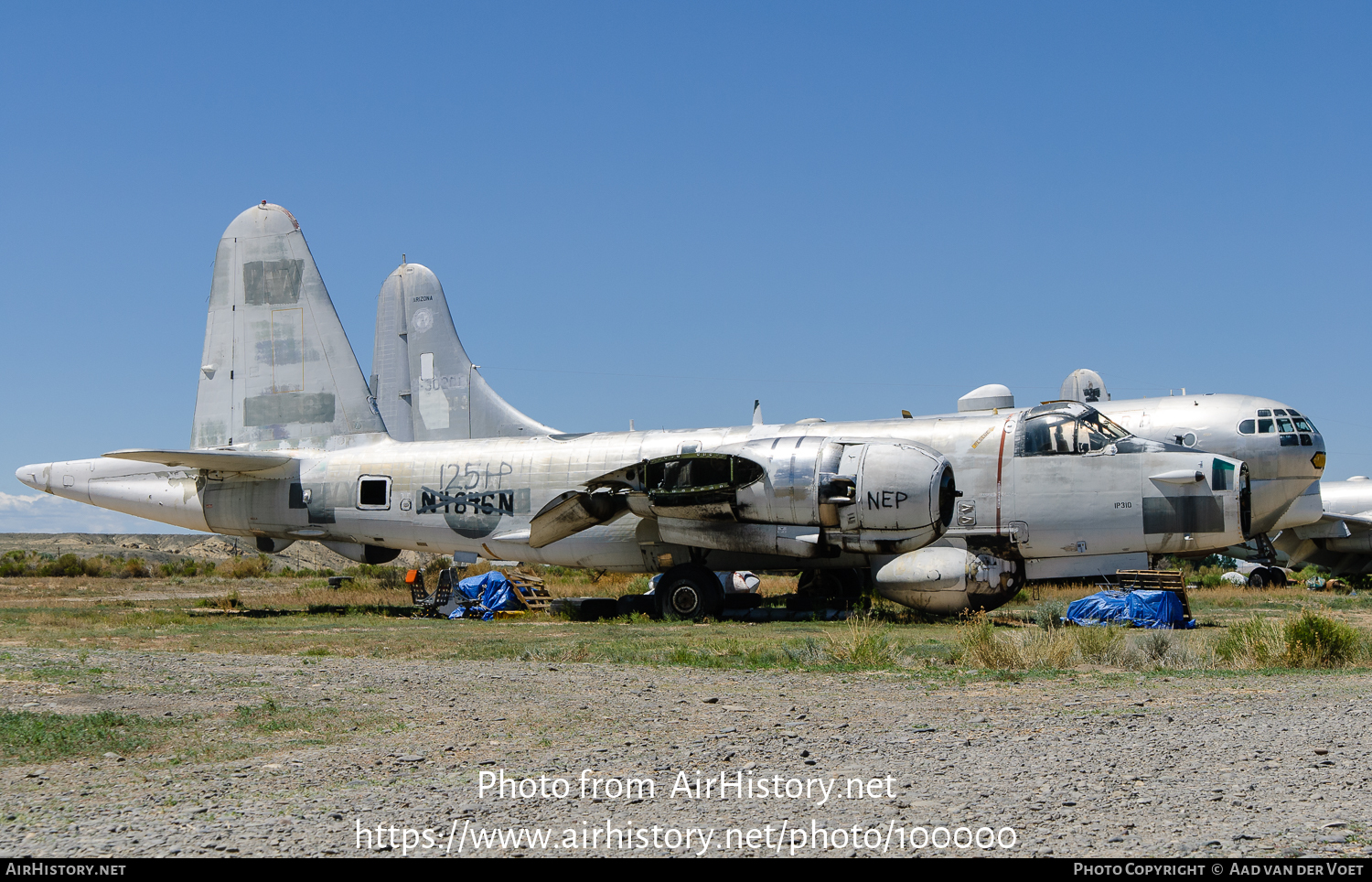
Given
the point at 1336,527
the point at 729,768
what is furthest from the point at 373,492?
the point at 1336,527

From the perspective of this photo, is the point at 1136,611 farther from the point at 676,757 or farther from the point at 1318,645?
the point at 676,757

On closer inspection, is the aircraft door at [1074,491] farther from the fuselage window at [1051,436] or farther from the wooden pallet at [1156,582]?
the wooden pallet at [1156,582]

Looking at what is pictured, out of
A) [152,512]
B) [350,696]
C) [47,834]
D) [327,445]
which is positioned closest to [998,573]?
[350,696]

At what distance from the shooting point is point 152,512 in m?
22.6

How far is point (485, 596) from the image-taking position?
2066 centimetres

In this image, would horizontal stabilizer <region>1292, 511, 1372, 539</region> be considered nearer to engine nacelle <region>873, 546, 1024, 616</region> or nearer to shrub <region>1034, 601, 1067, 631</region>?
shrub <region>1034, 601, 1067, 631</region>

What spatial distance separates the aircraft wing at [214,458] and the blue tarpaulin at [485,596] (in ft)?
14.6

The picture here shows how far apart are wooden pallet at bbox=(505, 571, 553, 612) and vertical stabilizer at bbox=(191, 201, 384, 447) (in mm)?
4169

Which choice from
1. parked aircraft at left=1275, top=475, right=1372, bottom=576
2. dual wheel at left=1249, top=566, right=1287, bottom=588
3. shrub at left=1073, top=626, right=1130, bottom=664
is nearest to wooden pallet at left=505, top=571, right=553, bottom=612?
shrub at left=1073, top=626, right=1130, bottom=664

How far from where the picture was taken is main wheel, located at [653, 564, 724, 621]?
18.8 m

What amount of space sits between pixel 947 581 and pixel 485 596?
8.68 meters

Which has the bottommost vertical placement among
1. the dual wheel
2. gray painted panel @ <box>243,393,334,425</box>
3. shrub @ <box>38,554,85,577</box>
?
shrub @ <box>38,554,85,577</box>
